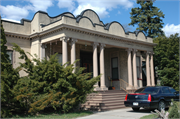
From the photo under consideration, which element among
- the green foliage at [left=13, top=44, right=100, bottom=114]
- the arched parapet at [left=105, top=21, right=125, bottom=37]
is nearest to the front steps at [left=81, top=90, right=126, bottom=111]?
the green foliage at [left=13, top=44, right=100, bottom=114]

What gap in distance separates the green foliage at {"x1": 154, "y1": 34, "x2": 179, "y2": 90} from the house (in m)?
1.17

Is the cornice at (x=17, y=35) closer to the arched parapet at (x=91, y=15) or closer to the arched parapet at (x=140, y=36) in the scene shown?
the arched parapet at (x=91, y=15)

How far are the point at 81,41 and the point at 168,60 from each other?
10398 mm

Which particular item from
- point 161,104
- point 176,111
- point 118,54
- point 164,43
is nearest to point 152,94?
point 161,104

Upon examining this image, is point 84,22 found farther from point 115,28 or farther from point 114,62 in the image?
point 114,62

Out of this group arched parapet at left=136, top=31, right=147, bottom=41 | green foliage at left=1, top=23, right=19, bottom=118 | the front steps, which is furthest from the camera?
arched parapet at left=136, top=31, right=147, bottom=41

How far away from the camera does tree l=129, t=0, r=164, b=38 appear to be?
3461 centimetres

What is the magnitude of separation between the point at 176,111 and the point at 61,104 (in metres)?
6.00

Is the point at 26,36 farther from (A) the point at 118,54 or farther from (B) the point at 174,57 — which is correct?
(B) the point at 174,57

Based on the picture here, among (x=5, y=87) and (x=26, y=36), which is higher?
(x=26, y=36)

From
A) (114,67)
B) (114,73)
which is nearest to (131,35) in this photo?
(114,67)

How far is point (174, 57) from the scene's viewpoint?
21812 millimetres

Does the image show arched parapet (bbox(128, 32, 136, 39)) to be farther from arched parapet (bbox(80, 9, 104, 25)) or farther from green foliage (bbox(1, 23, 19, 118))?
green foliage (bbox(1, 23, 19, 118))

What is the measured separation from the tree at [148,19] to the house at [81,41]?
43.1 ft
